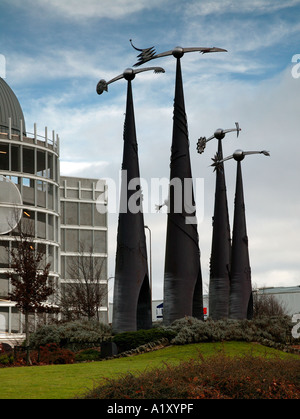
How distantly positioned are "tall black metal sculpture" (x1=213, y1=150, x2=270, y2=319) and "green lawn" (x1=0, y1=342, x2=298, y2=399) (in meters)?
9.64

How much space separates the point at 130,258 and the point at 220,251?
33.0ft

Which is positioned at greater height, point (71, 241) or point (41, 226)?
A: point (41, 226)

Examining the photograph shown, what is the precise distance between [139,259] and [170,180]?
4003 millimetres

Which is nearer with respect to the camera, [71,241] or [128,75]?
[128,75]

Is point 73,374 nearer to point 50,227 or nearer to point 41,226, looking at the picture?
point 41,226

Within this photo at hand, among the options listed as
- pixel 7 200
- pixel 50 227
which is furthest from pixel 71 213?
pixel 7 200

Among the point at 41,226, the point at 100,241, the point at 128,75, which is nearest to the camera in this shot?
the point at 128,75

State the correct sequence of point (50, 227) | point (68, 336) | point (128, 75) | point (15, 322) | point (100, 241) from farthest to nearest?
point (100, 241)
point (50, 227)
point (15, 322)
point (128, 75)
point (68, 336)

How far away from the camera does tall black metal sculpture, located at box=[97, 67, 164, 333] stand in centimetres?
2839

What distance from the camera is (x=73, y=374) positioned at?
18.3 metres

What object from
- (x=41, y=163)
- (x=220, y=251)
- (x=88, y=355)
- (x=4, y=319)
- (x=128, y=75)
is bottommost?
(x=4, y=319)

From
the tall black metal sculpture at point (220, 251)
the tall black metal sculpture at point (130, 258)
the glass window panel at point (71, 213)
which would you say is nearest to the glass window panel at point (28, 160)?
the glass window panel at point (71, 213)

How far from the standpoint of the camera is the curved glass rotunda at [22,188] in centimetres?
5715

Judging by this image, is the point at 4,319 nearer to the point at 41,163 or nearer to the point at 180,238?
the point at 41,163
